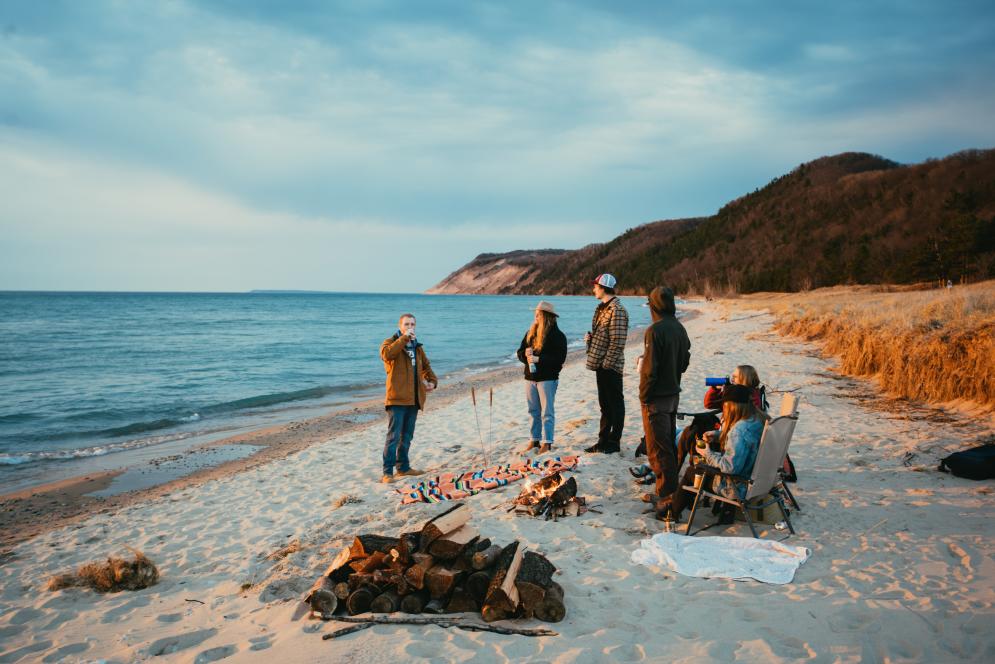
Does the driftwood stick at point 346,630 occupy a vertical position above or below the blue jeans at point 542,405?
below

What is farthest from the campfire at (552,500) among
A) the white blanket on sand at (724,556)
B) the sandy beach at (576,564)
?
the white blanket on sand at (724,556)

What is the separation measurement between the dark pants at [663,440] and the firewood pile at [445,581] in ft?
6.42

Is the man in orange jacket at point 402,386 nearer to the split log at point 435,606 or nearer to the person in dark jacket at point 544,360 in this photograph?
the person in dark jacket at point 544,360

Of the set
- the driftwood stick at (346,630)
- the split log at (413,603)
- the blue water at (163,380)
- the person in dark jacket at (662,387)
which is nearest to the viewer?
the driftwood stick at (346,630)

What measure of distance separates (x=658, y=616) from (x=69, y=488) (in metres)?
8.60

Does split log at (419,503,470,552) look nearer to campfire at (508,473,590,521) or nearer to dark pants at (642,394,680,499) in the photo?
campfire at (508,473,590,521)

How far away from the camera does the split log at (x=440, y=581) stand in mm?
3654

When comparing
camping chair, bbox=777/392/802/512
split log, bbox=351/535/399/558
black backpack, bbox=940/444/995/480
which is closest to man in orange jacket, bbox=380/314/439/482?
split log, bbox=351/535/399/558

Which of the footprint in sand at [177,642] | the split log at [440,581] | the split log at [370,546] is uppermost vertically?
the split log at [370,546]

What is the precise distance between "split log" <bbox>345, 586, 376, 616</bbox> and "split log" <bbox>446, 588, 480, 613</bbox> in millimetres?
524

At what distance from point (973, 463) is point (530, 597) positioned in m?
5.23

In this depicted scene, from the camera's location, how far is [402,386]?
6895 mm

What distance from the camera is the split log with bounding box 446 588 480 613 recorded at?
3645 mm

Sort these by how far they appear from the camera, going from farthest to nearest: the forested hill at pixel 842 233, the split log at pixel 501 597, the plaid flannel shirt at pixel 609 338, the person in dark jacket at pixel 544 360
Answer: the forested hill at pixel 842 233 < the person in dark jacket at pixel 544 360 < the plaid flannel shirt at pixel 609 338 < the split log at pixel 501 597
